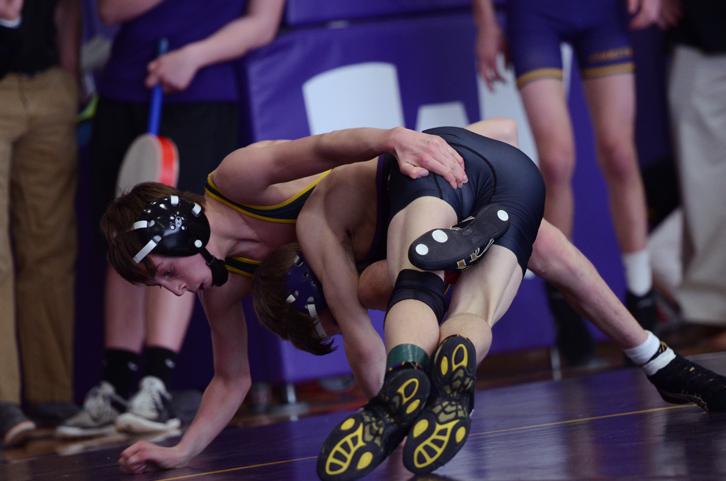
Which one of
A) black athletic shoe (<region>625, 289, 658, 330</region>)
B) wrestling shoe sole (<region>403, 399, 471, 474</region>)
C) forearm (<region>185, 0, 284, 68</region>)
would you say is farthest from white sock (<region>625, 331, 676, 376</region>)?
forearm (<region>185, 0, 284, 68</region>)

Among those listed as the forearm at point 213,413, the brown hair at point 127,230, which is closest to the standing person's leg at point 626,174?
the forearm at point 213,413

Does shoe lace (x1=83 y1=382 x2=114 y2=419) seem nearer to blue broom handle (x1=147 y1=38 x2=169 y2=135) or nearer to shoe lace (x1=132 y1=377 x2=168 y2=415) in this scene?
shoe lace (x1=132 y1=377 x2=168 y2=415)

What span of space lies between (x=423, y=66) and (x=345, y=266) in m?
2.36

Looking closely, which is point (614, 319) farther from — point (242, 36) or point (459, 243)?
point (242, 36)

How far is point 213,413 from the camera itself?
293cm

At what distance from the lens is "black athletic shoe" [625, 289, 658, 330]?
462 centimetres

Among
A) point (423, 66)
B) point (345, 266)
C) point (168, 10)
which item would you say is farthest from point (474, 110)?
point (345, 266)

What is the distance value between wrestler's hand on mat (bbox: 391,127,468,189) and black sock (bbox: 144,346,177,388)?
198 centimetres

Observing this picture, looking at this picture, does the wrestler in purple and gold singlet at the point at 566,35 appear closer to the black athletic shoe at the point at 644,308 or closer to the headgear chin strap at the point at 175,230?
the black athletic shoe at the point at 644,308

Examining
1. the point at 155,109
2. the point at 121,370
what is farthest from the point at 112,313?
the point at 155,109

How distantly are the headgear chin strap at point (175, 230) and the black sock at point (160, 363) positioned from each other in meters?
1.45

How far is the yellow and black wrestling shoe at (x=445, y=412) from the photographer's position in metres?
2.09

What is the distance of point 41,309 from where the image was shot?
485 centimetres

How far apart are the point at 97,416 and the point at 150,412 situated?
12.9 inches
